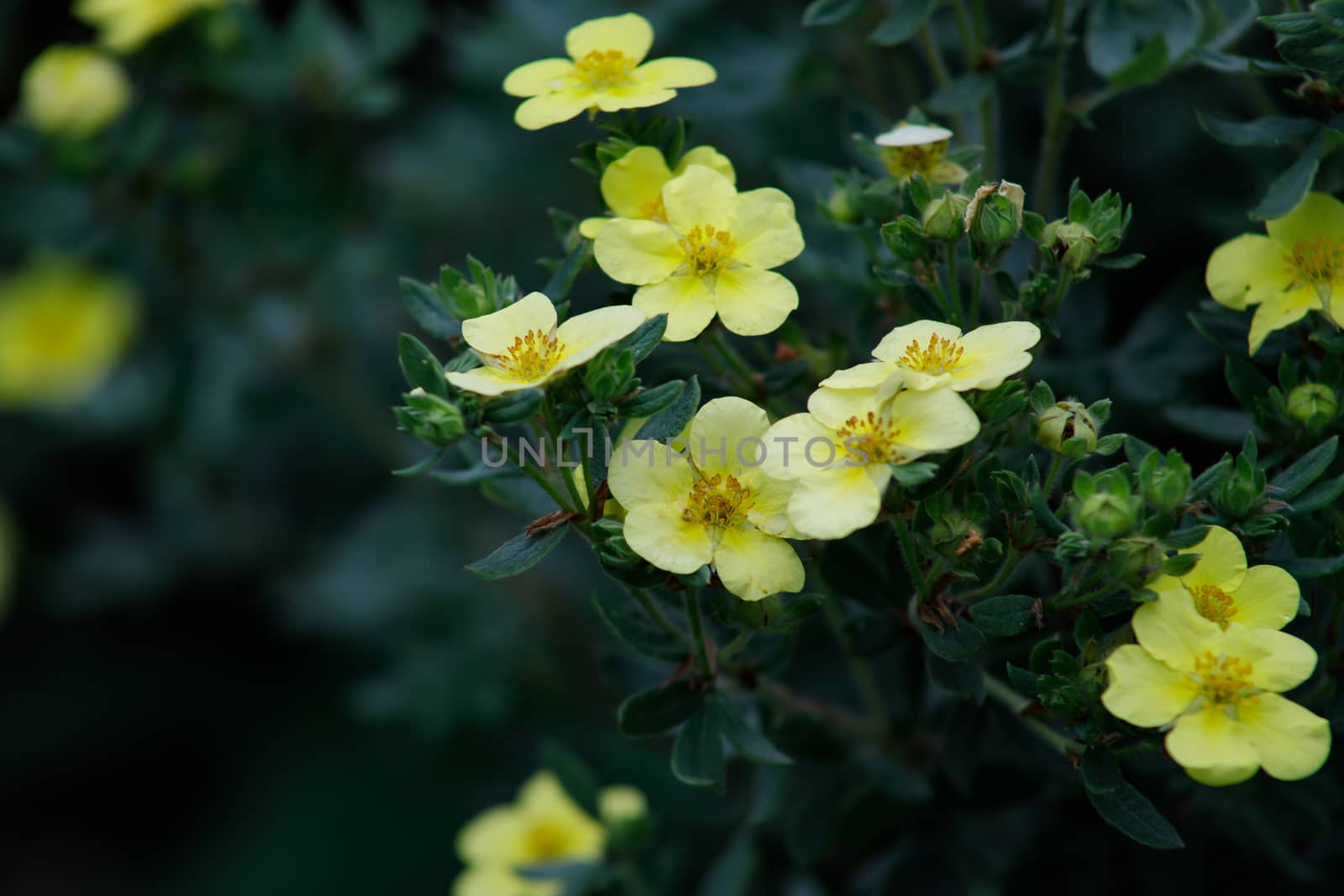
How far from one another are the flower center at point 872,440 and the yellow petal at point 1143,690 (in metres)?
0.23

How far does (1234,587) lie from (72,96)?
1.92 metres

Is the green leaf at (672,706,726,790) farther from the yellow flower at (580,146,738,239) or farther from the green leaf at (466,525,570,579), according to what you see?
the yellow flower at (580,146,738,239)

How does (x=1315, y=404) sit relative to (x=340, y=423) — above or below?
above

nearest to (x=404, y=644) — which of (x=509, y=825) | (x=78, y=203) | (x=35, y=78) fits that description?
(x=509, y=825)

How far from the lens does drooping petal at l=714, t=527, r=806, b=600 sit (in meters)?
0.98

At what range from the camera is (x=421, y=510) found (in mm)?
2582

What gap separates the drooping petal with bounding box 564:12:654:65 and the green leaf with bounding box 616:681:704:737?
2.08ft

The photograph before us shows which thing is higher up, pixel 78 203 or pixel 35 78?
pixel 35 78

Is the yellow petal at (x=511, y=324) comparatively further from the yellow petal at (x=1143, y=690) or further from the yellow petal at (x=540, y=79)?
the yellow petal at (x=1143, y=690)

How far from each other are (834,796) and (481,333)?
725mm

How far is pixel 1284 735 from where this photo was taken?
923 millimetres

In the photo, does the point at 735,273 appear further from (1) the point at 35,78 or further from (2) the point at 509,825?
(1) the point at 35,78

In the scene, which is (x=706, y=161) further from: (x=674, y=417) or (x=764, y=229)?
(x=674, y=417)

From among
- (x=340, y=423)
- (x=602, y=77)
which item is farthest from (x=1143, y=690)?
(x=340, y=423)
